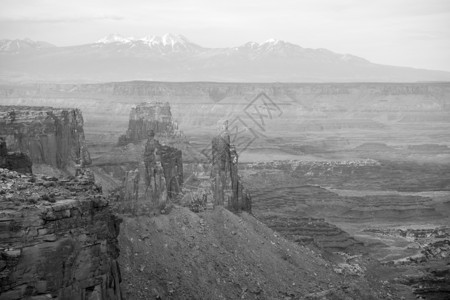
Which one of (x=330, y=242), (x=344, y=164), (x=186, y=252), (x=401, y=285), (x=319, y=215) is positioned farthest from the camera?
(x=344, y=164)

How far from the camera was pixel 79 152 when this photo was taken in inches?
2222

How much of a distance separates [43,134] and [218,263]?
69.0ft

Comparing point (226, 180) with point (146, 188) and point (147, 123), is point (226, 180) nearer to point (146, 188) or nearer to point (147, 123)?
point (146, 188)

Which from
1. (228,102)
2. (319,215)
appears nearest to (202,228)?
(319,215)

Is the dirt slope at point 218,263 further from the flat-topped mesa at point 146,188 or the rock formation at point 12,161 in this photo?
the rock formation at point 12,161


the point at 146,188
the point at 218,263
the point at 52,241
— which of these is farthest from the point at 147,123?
the point at 52,241

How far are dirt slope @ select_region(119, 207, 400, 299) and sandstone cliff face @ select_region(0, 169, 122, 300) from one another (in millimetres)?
12152

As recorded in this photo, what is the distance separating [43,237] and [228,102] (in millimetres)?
165506

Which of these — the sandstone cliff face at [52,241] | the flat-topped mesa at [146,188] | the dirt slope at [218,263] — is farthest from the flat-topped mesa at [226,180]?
the sandstone cliff face at [52,241]

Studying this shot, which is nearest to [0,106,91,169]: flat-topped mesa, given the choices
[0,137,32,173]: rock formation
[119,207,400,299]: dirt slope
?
[119,207,400,299]: dirt slope

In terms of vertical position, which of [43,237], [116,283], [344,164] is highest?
[43,237]

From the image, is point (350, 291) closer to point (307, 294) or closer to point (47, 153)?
point (307, 294)

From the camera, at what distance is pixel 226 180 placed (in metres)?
42.4

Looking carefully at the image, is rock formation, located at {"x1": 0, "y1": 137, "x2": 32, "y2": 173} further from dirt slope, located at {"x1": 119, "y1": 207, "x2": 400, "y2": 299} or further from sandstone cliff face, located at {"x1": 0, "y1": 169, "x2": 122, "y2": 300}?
dirt slope, located at {"x1": 119, "y1": 207, "x2": 400, "y2": 299}
